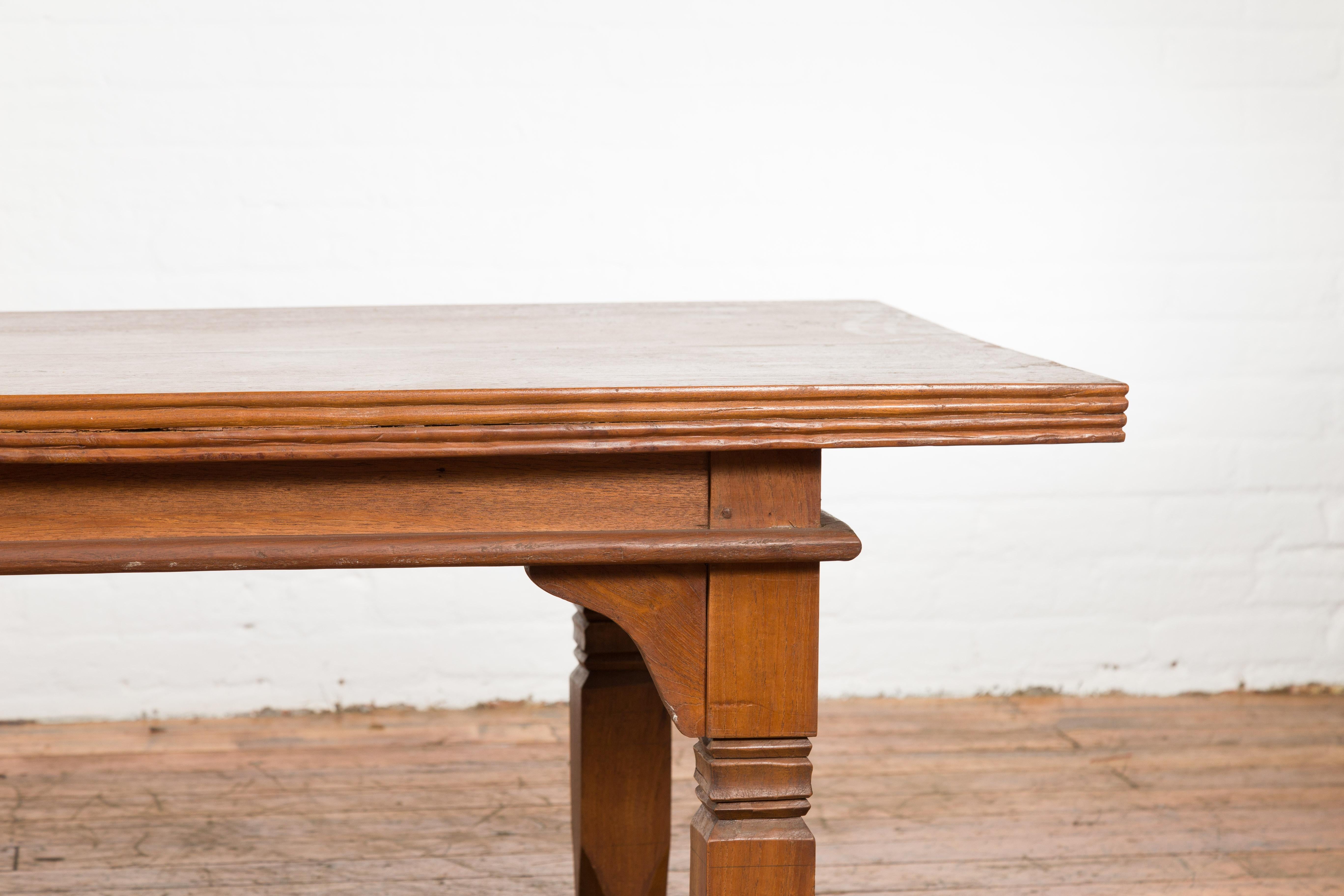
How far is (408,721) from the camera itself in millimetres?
2834

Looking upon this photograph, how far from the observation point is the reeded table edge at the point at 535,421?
0.94m

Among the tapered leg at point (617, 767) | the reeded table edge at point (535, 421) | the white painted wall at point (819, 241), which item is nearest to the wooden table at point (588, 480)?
the reeded table edge at point (535, 421)

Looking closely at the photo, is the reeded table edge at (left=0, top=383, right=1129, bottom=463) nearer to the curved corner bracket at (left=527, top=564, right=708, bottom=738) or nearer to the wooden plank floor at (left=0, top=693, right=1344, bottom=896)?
the curved corner bracket at (left=527, top=564, right=708, bottom=738)

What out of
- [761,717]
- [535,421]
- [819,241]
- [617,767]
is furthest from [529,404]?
[819,241]

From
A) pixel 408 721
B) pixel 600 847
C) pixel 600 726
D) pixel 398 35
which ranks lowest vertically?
pixel 408 721

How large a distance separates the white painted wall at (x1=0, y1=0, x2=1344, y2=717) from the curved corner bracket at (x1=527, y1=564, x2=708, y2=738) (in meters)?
1.85

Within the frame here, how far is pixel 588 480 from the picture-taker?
102 centimetres

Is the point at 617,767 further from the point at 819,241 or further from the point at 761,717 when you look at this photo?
the point at 819,241

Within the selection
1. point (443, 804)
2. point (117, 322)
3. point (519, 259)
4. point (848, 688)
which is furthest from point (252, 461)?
point (848, 688)

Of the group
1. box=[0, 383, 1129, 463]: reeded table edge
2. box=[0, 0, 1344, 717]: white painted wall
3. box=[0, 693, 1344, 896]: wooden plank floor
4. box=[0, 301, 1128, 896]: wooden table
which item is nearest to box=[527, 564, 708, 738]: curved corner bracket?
box=[0, 301, 1128, 896]: wooden table

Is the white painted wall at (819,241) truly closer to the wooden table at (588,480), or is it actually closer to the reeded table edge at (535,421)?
the wooden table at (588,480)

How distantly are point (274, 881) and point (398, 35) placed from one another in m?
1.65

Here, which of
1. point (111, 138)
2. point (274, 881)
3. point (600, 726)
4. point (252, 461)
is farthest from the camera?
point (111, 138)

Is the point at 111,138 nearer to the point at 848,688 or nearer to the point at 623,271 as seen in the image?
the point at 623,271
